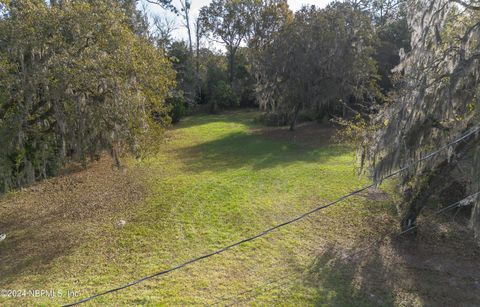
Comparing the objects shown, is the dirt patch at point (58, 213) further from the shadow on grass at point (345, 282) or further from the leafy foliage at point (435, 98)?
the leafy foliage at point (435, 98)

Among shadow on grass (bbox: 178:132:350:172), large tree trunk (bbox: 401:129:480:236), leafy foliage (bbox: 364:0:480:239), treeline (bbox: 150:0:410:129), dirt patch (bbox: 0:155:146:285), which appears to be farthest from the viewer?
treeline (bbox: 150:0:410:129)

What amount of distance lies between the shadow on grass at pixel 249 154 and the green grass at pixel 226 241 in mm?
189

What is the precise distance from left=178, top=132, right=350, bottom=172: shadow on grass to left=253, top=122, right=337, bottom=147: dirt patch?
2.48ft

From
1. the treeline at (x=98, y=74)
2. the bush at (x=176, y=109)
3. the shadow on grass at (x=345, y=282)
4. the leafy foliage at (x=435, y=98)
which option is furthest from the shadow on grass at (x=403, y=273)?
the bush at (x=176, y=109)

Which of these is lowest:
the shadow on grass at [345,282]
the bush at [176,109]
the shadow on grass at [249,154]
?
the shadow on grass at [345,282]

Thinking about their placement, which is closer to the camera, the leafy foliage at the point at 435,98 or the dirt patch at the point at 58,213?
the leafy foliage at the point at 435,98

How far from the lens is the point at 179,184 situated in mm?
9703

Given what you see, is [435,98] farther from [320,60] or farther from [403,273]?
[320,60]

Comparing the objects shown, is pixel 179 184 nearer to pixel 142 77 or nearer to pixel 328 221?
pixel 142 77

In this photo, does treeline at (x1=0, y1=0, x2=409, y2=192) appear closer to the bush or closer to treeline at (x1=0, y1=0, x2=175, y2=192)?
treeline at (x1=0, y1=0, x2=175, y2=192)

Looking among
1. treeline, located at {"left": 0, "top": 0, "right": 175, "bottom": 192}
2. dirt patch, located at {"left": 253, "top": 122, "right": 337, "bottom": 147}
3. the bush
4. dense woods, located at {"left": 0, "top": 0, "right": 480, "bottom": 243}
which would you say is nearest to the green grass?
dense woods, located at {"left": 0, "top": 0, "right": 480, "bottom": 243}

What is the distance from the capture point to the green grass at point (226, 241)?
4.91m

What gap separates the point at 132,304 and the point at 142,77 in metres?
5.48

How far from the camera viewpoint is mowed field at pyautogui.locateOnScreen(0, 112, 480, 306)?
4.91m
